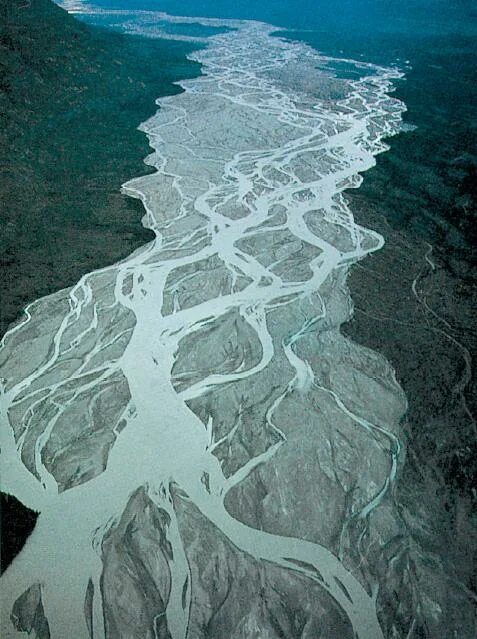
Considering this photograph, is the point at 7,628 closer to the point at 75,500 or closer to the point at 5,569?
the point at 5,569

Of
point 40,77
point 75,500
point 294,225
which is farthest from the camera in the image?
point 40,77

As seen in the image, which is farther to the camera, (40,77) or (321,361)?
(40,77)

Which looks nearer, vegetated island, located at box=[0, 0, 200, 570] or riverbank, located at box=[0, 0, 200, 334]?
vegetated island, located at box=[0, 0, 200, 570]

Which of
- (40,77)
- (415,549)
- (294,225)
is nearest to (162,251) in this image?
(294,225)

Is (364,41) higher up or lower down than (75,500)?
higher up

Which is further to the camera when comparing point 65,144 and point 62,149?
point 65,144

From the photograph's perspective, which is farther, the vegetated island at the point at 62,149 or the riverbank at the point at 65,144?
the riverbank at the point at 65,144

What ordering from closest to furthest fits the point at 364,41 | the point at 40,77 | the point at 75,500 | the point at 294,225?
the point at 75,500 < the point at 294,225 < the point at 40,77 < the point at 364,41

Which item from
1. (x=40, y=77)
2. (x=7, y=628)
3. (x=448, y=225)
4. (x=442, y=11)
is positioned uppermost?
(x=442, y=11)
